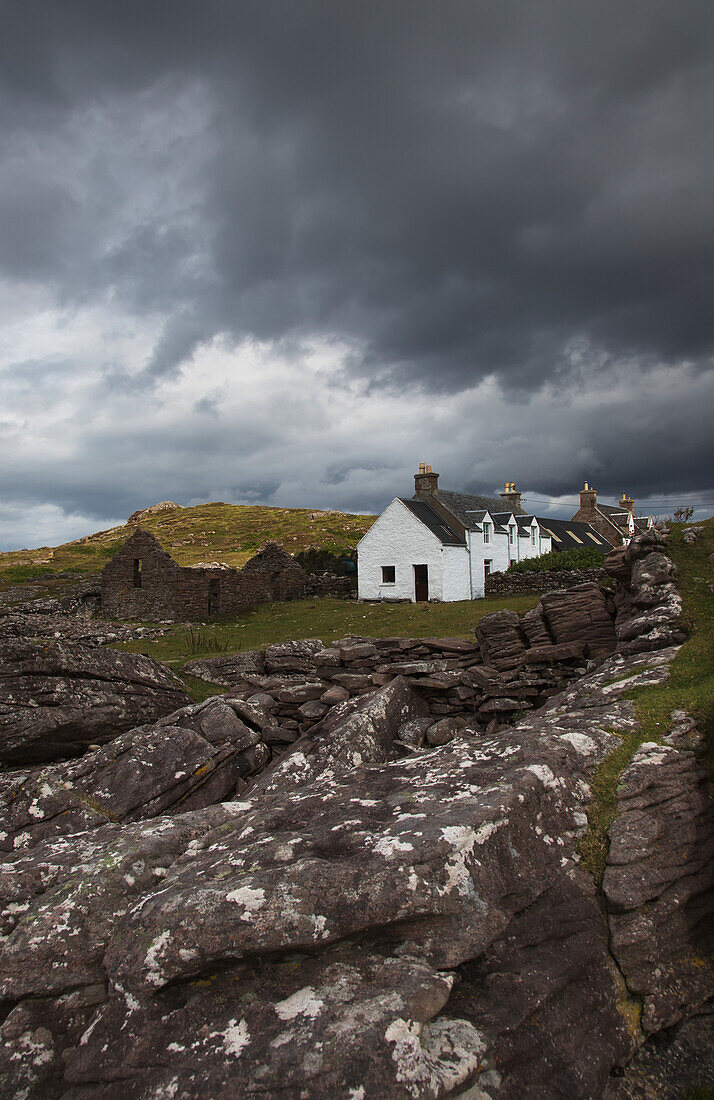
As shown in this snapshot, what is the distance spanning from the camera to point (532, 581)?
150 feet

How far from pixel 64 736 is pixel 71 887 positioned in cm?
546

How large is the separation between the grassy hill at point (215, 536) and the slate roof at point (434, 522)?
55.8ft

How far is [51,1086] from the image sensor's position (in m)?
4.21

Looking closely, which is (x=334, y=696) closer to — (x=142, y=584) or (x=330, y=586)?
(x=142, y=584)

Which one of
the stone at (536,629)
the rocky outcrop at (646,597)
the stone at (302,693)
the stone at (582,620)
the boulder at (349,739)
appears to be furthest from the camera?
the stone at (302,693)

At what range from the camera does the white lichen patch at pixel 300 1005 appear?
4020 mm

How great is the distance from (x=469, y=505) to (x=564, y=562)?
14854 millimetres

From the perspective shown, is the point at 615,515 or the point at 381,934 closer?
the point at 381,934

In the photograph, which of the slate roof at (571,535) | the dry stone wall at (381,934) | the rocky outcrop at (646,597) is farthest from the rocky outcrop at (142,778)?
the slate roof at (571,535)

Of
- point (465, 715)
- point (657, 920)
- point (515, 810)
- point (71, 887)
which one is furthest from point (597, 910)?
point (465, 715)

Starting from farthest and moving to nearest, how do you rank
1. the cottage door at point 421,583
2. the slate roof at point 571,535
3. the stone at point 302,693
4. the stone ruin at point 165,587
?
1. the slate roof at point 571,535
2. the cottage door at point 421,583
3. the stone ruin at point 165,587
4. the stone at point 302,693

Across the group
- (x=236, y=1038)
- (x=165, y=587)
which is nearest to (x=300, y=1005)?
(x=236, y=1038)

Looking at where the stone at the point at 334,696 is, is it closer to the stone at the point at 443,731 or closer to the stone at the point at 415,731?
the stone at the point at 415,731

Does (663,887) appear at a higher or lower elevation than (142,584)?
lower
